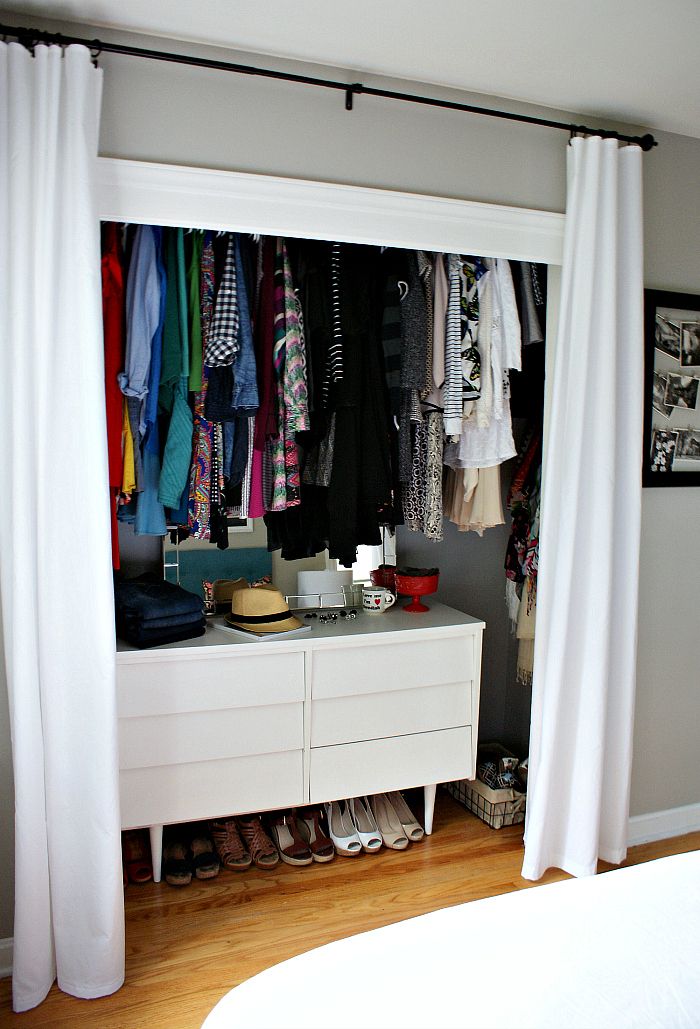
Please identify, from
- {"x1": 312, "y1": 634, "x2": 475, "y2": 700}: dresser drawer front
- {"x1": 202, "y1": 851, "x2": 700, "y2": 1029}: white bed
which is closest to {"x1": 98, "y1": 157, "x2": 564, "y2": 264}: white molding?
{"x1": 312, "y1": 634, "x2": 475, "y2": 700}: dresser drawer front

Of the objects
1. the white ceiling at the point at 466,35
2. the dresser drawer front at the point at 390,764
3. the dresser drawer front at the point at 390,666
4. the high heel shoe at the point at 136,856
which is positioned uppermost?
the white ceiling at the point at 466,35

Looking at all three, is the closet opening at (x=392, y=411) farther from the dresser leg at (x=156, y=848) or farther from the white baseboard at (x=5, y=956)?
the white baseboard at (x=5, y=956)

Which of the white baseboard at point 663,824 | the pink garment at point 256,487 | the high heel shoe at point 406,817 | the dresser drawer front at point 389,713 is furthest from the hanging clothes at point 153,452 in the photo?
the white baseboard at point 663,824

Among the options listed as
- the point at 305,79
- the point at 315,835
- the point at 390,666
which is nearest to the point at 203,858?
the point at 315,835

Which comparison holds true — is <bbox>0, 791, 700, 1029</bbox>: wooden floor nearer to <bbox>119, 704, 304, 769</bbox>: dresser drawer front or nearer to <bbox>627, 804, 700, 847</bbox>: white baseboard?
<bbox>627, 804, 700, 847</bbox>: white baseboard

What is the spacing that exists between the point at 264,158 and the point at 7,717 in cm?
171

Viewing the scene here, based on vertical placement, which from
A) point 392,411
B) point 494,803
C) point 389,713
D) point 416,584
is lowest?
point 494,803

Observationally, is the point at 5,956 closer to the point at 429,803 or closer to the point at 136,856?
the point at 136,856

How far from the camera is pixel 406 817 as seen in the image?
10.1 feet

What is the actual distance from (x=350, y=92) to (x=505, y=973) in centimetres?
220

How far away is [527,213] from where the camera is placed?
101 inches

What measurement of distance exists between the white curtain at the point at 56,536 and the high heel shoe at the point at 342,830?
95cm

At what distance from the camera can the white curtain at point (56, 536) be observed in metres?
1.94

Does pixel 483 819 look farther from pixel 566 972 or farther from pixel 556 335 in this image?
pixel 566 972
